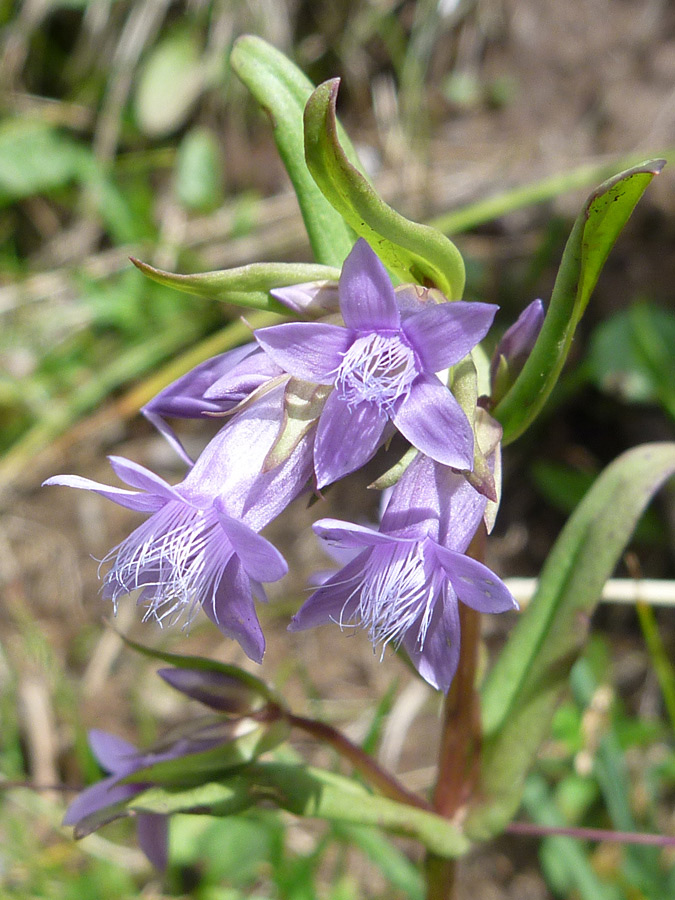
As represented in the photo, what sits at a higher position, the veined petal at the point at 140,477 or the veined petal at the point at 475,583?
the veined petal at the point at 140,477

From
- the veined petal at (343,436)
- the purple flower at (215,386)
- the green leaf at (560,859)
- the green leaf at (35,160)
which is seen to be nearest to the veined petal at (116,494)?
the purple flower at (215,386)

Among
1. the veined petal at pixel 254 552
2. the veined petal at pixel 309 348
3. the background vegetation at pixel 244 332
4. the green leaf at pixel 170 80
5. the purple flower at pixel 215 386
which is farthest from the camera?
the green leaf at pixel 170 80

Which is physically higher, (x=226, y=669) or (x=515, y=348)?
(x=515, y=348)

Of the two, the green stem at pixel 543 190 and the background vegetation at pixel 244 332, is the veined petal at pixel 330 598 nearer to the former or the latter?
the background vegetation at pixel 244 332

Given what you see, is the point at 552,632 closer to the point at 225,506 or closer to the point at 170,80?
the point at 225,506

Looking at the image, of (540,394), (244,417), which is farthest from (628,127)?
(244,417)

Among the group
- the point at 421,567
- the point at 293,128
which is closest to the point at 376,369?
the point at 421,567
